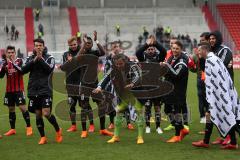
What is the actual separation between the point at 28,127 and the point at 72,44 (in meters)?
1.99

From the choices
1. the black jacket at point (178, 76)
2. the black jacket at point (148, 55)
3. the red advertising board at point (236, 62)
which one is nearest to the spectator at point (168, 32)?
the red advertising board at point (236, 62)

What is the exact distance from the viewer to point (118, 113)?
940cm

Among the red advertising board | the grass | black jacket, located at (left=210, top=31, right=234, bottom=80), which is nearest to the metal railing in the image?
the red advertising board

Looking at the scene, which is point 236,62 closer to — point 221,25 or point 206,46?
point 221,25

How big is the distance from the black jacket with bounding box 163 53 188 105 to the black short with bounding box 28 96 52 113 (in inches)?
87.7

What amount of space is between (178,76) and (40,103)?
2.59 m

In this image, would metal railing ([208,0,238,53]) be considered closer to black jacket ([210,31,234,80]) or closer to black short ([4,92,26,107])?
black short ([4,92,26,107])

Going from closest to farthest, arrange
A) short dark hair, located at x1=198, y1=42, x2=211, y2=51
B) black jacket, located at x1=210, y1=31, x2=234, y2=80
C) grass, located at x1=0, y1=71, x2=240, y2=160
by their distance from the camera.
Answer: grass, located at x1=0, y1=71, x2=240, y2=160 → short dark hair, located at x1=198, y1=42, x2=211, y2=51 → black jacket, located at x1=210, y1=31, x2=234, y2=80

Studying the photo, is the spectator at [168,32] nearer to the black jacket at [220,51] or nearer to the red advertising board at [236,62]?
the red advertising board at [236,62]

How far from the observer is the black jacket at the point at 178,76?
30.1ft

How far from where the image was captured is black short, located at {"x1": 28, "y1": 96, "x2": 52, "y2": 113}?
9070 millimetres

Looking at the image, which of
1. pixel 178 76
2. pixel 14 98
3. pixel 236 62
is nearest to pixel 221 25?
pixel 236 62

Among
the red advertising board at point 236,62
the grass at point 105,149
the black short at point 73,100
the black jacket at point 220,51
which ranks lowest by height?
the grass at point 105,149

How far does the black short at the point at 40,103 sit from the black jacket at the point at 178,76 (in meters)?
2.23
